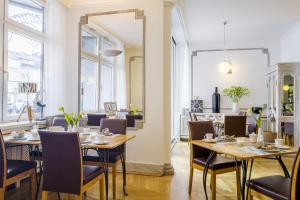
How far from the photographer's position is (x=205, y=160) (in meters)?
2.79

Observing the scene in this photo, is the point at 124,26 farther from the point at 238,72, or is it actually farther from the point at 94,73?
the point at 238,72

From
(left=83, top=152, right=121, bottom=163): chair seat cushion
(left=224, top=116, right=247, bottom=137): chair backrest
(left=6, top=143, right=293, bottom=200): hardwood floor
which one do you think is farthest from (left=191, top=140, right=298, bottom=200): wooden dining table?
(left=224, top=116, right=247, bottom=137): chair backrest

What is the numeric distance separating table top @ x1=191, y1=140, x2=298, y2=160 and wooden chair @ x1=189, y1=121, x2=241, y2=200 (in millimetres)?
264

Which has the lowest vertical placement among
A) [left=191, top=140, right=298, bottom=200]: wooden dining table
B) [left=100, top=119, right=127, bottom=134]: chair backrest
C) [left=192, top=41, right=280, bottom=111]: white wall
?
[left=191, top=140, right=298, bottom=200]: wooden dining table

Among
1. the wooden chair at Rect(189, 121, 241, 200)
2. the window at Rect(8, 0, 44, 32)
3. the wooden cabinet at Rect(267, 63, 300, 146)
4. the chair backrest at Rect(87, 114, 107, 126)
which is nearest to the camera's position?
the wooden chair at Rect(189, 121, 241, 200)

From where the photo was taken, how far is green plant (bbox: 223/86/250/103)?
6.38 metres

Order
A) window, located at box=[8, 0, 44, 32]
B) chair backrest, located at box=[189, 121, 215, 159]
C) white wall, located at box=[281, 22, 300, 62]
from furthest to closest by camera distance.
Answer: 1. white wall, located at box=[281, 22, 300, 62]
2. window, located at box=[8, 0, 44, 32]
3. chair backrest, located at box=[189, 121, 215, 159]

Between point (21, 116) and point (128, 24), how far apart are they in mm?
2208

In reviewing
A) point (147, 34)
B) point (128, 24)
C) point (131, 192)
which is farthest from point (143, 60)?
point (131, 192)

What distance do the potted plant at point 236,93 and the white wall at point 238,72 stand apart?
154 mm

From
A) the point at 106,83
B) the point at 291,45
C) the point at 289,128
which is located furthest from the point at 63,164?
the point at 291,45

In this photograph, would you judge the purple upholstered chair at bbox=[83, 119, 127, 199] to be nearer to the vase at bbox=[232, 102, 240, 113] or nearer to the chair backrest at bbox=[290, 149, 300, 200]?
the chair backrest at bbox=[290, 149, 300, 200]

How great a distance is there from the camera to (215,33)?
5.98 meters

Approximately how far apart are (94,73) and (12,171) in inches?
96.2
